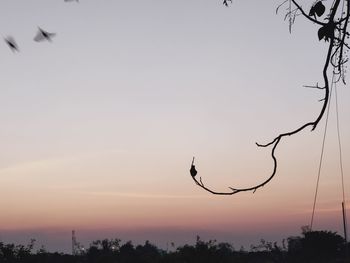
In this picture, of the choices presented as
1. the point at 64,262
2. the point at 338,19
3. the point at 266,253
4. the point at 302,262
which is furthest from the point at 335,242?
Result: the point at 338,19

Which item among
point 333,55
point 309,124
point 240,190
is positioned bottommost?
point 240,190

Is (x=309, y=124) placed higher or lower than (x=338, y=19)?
lower

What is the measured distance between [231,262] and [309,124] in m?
31.4

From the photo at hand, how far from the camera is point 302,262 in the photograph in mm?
58938

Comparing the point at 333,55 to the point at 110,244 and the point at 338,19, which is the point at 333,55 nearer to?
the point at 338,19

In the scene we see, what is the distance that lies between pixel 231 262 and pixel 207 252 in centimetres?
161

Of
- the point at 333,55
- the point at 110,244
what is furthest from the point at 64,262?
the point at 333,55

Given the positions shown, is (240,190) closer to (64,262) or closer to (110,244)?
(64,262)

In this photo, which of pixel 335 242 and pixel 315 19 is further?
pixel 335 242

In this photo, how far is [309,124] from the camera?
2225 millimetres

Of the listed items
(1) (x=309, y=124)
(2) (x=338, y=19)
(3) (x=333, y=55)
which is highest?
(2) (x=338, y=19)

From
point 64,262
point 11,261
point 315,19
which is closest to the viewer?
point 315,19

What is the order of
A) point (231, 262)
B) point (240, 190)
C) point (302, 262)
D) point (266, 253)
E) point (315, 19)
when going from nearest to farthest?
point (240, 190), point (315, 19), point (231, 262), point (302, 262), point (266, 253)

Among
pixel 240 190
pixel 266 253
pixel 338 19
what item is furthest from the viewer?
pixel 266 253
